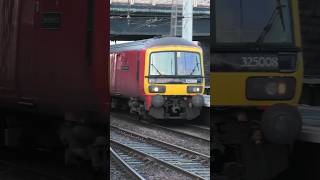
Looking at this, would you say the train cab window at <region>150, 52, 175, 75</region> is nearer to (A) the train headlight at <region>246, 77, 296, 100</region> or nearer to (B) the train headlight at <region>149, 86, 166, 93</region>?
(B) the train headlight at <region>149, 86, 166, 93</region>

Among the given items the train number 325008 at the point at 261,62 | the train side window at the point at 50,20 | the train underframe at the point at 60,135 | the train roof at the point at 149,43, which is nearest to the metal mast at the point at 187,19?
the train roof at the point at 149,43

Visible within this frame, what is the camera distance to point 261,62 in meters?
2.86

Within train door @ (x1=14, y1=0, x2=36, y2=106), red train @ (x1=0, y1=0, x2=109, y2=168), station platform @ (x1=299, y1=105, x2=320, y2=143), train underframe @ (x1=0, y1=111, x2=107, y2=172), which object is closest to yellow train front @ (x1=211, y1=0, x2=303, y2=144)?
station platform @ (x1=299, y1=105, x2=320, y2=143)

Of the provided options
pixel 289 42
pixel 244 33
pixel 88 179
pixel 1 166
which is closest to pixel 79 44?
pixel 88 179

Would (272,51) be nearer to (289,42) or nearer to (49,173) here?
(289,42)

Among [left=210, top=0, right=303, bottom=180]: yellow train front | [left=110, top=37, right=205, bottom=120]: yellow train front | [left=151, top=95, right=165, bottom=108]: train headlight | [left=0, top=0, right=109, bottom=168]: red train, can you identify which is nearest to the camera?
[left=110, top=37, right=205, bottom=120]: yellow train front

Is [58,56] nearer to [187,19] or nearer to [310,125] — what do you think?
[187,19]

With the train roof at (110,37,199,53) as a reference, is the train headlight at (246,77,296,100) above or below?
below

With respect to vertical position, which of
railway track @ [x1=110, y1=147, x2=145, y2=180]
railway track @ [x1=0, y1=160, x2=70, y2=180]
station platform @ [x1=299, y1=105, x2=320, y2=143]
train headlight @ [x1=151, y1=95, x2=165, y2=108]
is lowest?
railway track @ [x1=0, y1=160, x2=70, y2=180]

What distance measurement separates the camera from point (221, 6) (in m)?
2.79

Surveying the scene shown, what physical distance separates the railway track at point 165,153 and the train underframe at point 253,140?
19 centimetres

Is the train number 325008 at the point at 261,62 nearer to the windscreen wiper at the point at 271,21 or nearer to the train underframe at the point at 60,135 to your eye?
the windscreen wiper at the point at 271,21

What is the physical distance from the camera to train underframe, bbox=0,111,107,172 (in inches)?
130

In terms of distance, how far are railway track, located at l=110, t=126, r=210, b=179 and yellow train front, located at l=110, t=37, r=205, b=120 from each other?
7.6 inches
